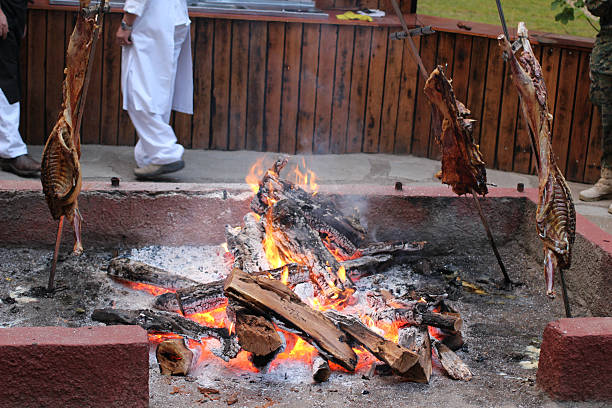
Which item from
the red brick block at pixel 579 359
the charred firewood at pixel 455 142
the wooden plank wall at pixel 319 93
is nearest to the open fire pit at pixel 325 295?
the red brick block at pixel 579 359

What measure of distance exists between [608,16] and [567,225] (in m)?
3.40

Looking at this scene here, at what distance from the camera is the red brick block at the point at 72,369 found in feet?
8.78

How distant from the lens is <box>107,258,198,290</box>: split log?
4.01m

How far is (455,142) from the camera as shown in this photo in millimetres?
3982

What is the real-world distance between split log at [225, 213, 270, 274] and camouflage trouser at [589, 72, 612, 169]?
316cm

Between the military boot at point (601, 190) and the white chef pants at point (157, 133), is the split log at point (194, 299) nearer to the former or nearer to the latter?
the white chef pants at point (157, 133)

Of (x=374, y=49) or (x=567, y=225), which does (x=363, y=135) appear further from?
(x=567, y=225)

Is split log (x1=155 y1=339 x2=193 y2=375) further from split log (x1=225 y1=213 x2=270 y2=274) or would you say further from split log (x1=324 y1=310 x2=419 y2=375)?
split log (x1=225 y1=213 x2=270 y2=274)

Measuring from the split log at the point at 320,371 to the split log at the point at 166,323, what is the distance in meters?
0.37

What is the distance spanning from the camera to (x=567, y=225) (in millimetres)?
3172

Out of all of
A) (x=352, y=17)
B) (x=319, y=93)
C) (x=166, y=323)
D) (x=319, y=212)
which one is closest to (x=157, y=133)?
(x=319, y=93)

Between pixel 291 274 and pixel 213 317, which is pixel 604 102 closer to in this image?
pixel 291 274

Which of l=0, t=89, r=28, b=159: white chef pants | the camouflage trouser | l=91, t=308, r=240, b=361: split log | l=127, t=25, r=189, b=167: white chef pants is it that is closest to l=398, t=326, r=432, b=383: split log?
l=91, t=308, r=240, b=361: split log

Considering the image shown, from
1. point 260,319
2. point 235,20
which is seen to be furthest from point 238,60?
point 260,319
